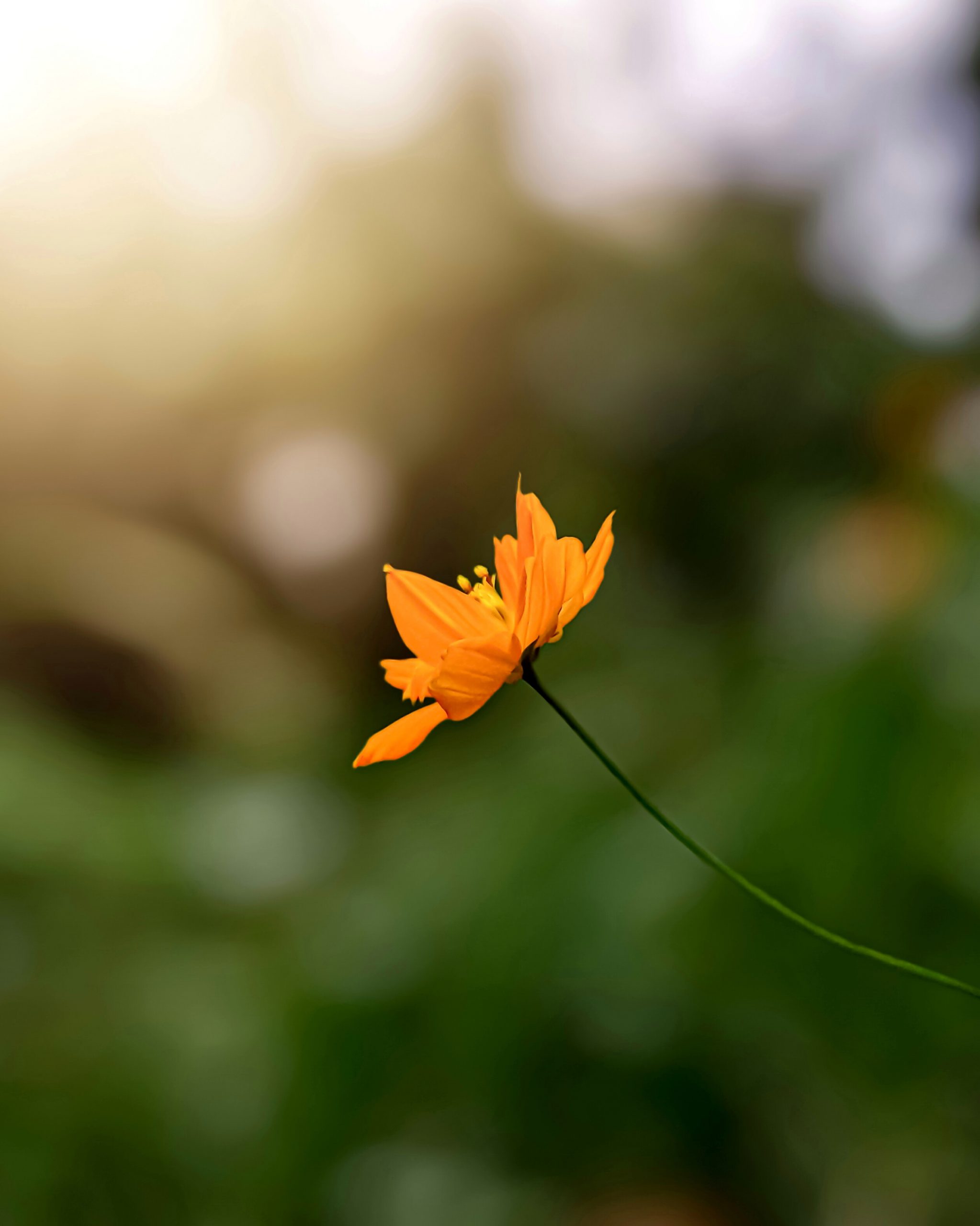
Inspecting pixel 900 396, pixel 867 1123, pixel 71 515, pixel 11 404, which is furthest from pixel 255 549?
pixel 867 1123

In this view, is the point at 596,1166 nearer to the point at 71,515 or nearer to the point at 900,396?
the point at 900,396

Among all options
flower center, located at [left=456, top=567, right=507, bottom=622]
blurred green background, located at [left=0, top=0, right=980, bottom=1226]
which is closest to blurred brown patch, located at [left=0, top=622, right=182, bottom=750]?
blurred green background, located at [left=0, top=0, right=980, bottom=1226]

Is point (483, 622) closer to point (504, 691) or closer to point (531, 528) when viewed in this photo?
point (531, 528)

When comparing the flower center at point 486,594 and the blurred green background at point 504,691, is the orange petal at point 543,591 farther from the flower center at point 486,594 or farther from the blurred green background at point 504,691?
the blurred green background at point 504,691

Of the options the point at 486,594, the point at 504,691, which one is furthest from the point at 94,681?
the point at 486,594

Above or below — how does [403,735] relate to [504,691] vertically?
below

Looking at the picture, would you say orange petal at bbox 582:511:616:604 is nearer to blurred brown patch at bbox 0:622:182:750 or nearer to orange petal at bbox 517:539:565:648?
orange petal at bbox 517:539:565:648

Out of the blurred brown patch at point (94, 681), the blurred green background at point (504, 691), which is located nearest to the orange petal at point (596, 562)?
the blurred green background at point (504, 691)
